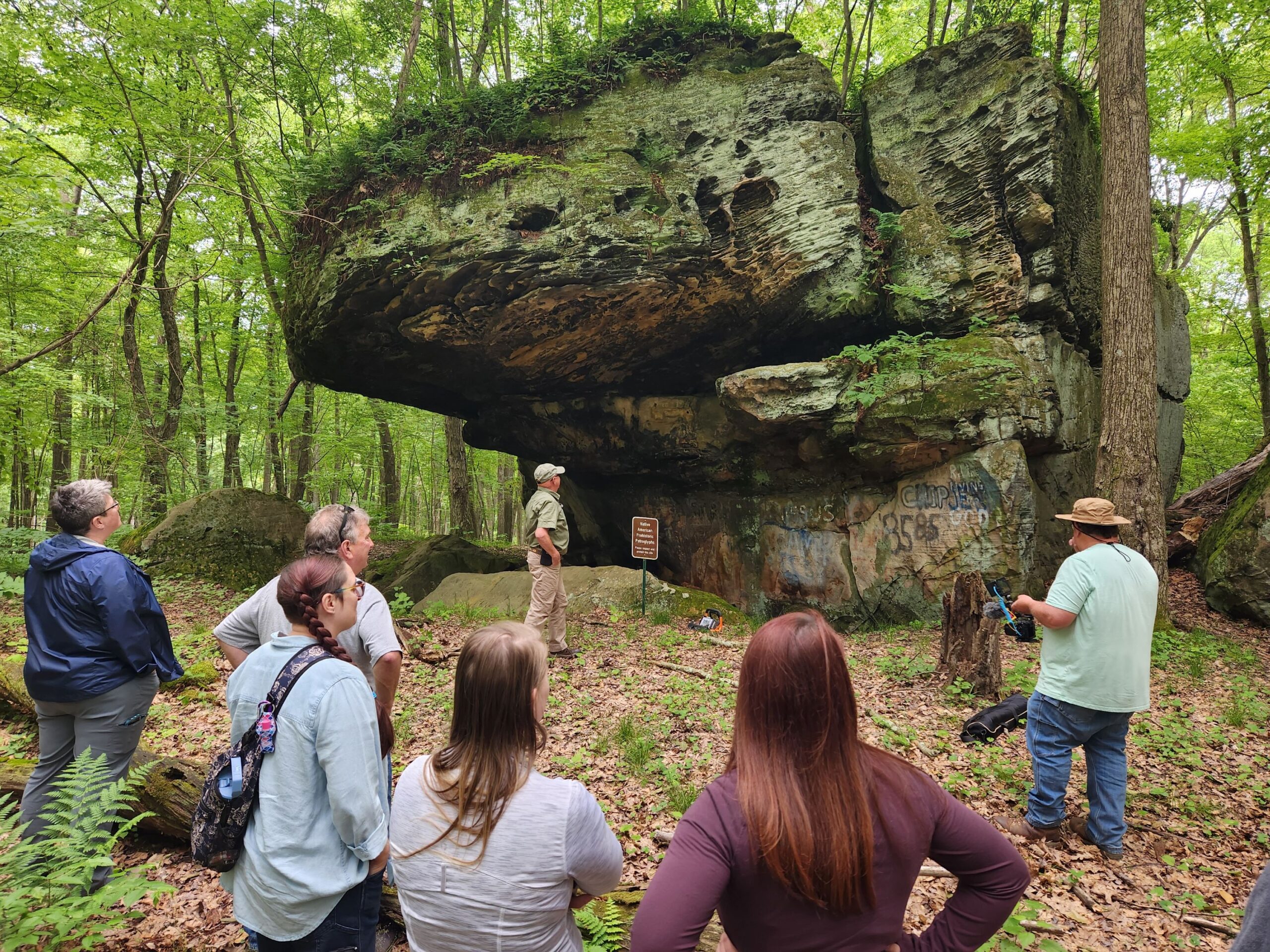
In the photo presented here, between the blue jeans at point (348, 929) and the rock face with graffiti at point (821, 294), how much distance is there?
856cm

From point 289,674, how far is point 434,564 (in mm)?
10457

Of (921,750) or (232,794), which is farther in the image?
(921,750)

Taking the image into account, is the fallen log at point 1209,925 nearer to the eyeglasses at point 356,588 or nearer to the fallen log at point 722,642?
the eyeglasses at point 356,588

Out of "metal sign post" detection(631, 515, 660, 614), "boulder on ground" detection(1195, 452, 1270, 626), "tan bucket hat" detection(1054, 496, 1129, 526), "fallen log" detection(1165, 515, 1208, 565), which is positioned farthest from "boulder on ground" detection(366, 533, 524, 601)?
"fallen log" detection(1165, 515, 1208, 565)

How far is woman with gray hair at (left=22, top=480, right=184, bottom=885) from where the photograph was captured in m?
3.05

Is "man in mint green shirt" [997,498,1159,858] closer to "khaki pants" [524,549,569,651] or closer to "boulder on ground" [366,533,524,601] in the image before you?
"khaki pants" [524,549,569,651]

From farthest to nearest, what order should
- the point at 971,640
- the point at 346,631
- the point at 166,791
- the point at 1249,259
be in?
Answer: the point at 1249,259 < the point at 971,640 < the point at 166,791 < the point at 346,631

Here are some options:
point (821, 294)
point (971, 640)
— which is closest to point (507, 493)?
point (821, 294)

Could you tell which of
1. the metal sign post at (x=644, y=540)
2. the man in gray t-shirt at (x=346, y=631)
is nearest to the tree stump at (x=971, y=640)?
the metal sign post at (x=644, y=540)

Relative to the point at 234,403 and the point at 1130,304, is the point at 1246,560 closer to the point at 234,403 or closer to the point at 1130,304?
the point at 1130,304

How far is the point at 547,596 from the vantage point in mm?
6910

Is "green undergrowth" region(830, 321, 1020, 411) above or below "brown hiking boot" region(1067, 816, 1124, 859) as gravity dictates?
above

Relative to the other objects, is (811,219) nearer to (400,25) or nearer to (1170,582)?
(1170,582)

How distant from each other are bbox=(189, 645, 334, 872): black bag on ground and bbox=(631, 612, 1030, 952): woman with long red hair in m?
1.33
